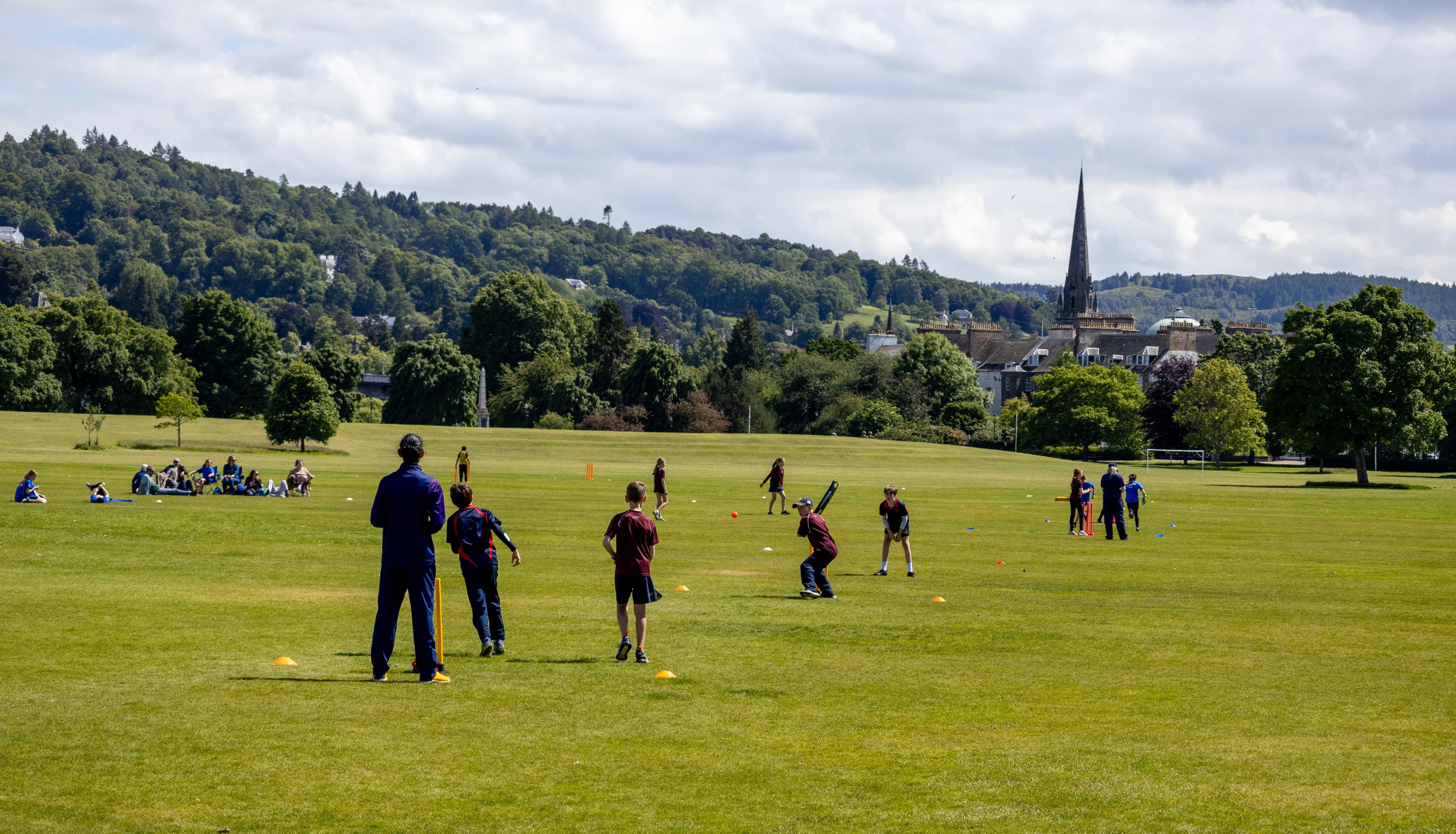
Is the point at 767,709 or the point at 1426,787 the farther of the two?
the point at 767,709

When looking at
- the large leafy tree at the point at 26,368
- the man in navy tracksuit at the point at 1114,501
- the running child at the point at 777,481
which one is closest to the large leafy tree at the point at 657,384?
the large leafy tree at the point at 26,368

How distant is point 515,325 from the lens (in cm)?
15525

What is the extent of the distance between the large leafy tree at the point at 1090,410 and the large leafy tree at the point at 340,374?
64054 millimetres

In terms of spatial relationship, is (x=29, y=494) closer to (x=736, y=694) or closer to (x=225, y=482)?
(x=225, y=482)

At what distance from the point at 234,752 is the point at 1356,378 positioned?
74174mm

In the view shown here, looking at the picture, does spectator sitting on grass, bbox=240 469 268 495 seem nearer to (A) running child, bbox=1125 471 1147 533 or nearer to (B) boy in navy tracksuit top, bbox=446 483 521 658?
(A) running child, bbox=1125 471 1147 533

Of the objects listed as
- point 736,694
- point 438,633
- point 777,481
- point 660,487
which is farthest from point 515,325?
point 736,694

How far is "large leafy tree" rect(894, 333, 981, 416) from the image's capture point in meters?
134

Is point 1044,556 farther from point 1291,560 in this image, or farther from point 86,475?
point 86,475

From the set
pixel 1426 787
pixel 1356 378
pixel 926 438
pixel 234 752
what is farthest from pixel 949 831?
pixel 926 438

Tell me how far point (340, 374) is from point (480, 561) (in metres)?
120

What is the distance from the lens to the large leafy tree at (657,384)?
12850cm

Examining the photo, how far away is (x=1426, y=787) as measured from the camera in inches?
407

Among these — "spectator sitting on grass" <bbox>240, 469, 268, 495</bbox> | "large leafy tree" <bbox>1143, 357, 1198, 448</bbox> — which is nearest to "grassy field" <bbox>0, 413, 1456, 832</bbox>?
"spectator sitting on grass" <bbox>240, 469, 268, 495</bbox>
